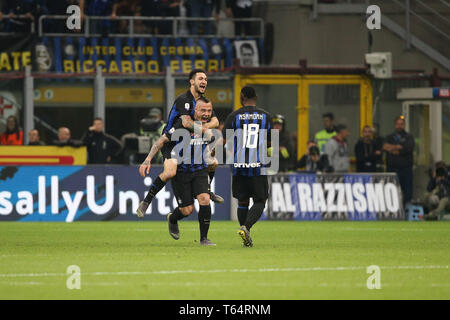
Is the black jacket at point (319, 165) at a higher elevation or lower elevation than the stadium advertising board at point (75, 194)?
higher

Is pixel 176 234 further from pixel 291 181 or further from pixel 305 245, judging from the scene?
pixel 291 181

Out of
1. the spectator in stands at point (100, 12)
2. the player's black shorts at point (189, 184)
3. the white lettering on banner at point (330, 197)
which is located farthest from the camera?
the spectator in stands at point (100, 12)

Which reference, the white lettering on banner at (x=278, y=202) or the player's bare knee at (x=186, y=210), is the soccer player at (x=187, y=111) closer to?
the player's bare knee at (x=186, y=210)

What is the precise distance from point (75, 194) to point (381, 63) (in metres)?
8.00

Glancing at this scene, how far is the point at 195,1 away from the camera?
29438 millimetres

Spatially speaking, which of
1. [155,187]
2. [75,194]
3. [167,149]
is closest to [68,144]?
[75,194]

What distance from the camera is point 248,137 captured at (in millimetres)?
14602

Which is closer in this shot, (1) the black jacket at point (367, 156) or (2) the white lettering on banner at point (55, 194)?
(2) the white lettering on banner at point (55, 194)

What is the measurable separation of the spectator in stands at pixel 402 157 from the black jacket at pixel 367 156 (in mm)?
237

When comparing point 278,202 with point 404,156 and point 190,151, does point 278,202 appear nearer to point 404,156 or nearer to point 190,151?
point 404,156

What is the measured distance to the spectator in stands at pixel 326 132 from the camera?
24.5 m

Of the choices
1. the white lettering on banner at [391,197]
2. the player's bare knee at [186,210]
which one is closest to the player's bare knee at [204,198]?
the player's bare knee at [186,210]
